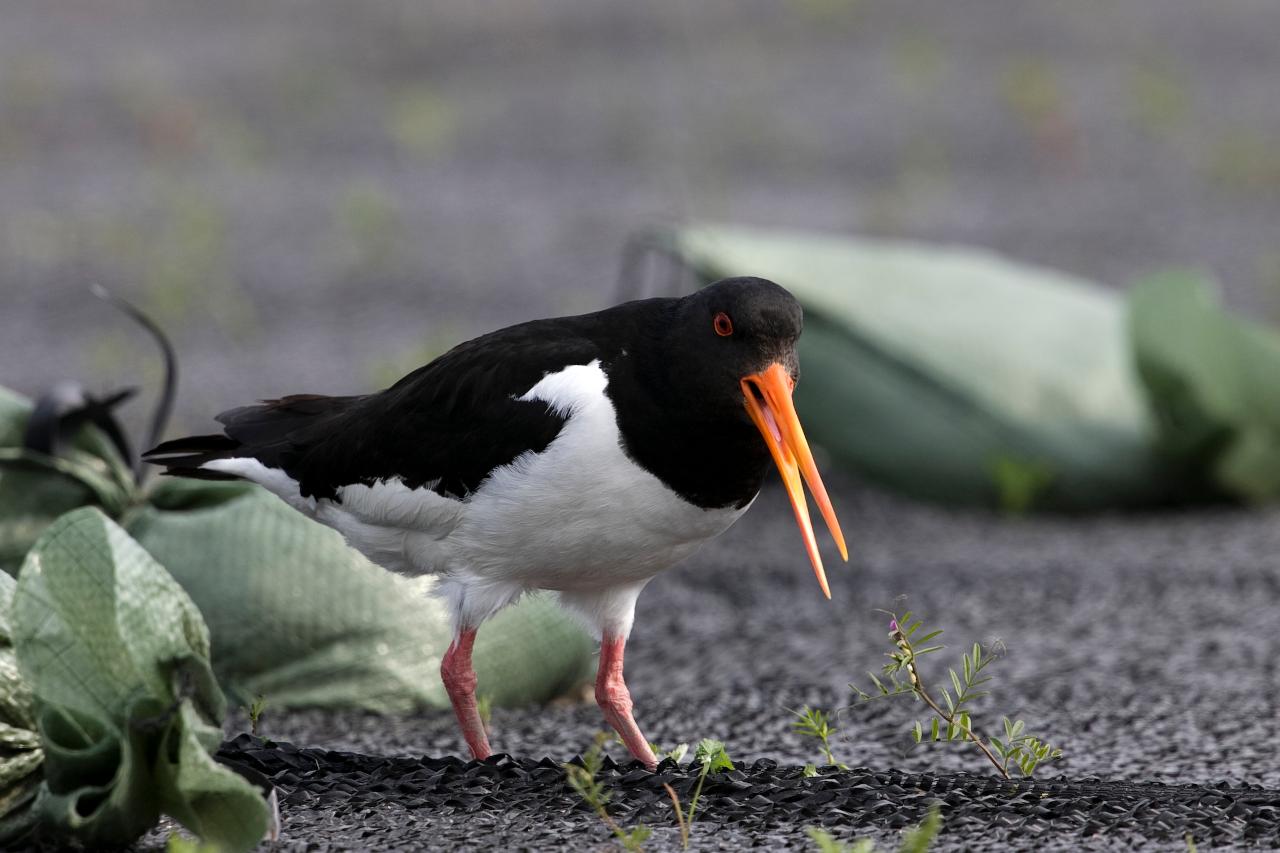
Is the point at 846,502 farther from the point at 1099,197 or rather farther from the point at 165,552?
the point at 1099,197

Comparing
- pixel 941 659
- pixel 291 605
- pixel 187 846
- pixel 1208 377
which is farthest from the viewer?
pixel 1208 377

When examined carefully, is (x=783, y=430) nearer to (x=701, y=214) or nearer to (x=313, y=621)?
(x=313, y=621)

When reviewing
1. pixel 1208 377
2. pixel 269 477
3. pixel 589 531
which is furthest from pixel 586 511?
pixel 1208 377

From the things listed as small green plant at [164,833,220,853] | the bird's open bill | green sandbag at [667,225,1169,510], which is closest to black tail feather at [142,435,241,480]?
small green plant at [164,833,220,853]

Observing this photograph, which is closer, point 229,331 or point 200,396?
point 200,396

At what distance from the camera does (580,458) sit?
2.70m

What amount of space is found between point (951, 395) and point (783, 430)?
2.47m

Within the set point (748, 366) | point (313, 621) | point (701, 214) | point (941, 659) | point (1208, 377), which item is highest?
point (748, 366)

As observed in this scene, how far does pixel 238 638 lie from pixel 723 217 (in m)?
5.43

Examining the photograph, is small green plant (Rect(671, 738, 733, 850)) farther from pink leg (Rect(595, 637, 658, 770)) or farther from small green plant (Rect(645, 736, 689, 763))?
pink leg (Rect(595, 637, 658, 770))

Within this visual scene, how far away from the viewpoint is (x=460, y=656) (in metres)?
3.02

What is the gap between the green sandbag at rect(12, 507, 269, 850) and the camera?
7.44 ft

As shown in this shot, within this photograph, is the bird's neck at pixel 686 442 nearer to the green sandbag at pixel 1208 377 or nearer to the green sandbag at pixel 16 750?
the green sandbag at pixel 16 750

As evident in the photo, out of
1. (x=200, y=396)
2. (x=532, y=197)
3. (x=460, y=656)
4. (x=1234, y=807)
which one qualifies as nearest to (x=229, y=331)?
(x=200, y=396)
